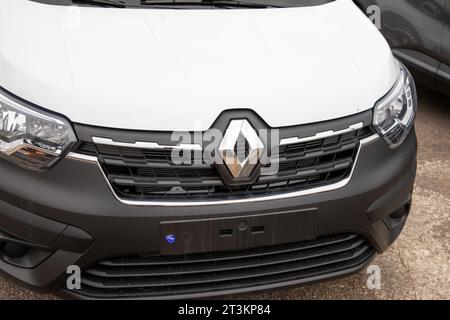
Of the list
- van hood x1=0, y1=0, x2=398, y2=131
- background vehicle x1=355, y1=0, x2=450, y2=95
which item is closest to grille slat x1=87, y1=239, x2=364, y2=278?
van hood x1=0, y1=0, x2=398, y2=131

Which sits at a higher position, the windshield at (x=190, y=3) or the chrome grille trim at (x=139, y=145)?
the windshield at (x=190, y=3)

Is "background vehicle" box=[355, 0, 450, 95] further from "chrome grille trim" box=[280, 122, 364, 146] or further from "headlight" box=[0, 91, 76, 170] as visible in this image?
"headlight" box=[0, 91, 76, 170]

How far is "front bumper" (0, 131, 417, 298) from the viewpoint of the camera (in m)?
1.84

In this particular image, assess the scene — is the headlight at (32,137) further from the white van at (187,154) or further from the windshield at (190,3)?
the windshield at (190,3)

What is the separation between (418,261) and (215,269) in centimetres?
128

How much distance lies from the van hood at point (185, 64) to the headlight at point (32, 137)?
0.05 meters

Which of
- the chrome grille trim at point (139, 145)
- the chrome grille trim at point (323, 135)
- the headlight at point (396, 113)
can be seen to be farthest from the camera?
the headlight at point (396, 113)

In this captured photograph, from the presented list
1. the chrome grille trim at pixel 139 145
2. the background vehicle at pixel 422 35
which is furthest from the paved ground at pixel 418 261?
the chrome grille trim at pixel 139 145

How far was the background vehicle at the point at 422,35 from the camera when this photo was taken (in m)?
3.89

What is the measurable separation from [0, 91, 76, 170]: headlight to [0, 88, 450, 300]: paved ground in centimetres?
80

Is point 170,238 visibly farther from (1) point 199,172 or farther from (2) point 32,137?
(2) point 32,137

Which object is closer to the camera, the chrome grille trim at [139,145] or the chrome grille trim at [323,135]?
the chrome grille trim at [139,145]

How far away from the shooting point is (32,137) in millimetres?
1889
